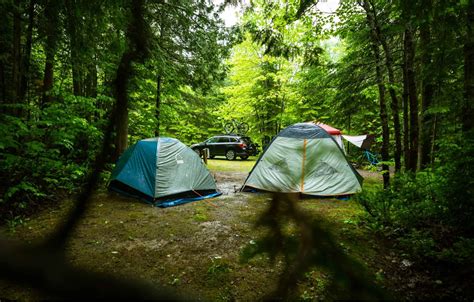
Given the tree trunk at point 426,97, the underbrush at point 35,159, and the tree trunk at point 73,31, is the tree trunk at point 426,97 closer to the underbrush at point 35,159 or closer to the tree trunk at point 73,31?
the tree trunk at point 73,31

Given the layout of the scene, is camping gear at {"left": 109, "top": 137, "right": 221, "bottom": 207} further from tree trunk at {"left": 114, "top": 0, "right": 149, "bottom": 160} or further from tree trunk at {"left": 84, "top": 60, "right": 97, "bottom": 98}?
tree trunk at {"left": 114, "top": 0, "right": 149, "bottom": 160}

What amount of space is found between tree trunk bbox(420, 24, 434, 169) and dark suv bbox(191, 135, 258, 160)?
377 inches

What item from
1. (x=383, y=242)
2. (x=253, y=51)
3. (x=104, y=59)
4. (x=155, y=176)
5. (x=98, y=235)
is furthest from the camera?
(x=253, y=51)

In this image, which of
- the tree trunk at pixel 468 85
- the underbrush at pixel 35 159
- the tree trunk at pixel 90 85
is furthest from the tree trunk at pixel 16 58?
the tree trunk at pixel 468 85

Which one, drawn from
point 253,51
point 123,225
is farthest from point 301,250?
point 253,51

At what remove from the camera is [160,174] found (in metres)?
5.50

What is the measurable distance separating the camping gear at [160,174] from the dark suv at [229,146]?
28.4 ft

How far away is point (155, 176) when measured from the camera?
5.45m

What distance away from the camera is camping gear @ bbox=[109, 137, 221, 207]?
5.46 m

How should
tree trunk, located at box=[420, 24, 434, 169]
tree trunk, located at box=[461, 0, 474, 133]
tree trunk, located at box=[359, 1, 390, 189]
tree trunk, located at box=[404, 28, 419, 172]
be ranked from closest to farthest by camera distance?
1. tree trunk, located at box=[461, 0, 474, 133]
2. tree trunk, located at box=[420, 24, 434, 169]
3. tree trunk, located at box=[404, 28, 419, 172]
4. tree trunk, located at box=[359, 1, 390, 189]

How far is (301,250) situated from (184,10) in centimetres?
616

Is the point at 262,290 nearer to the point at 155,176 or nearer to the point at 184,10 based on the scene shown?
the point at 155,176

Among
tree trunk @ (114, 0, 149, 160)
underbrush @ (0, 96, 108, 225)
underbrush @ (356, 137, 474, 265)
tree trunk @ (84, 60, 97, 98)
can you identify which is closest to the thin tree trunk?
underbrush @ (0, 96, 108, 225)

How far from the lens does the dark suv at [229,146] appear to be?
14781mm
